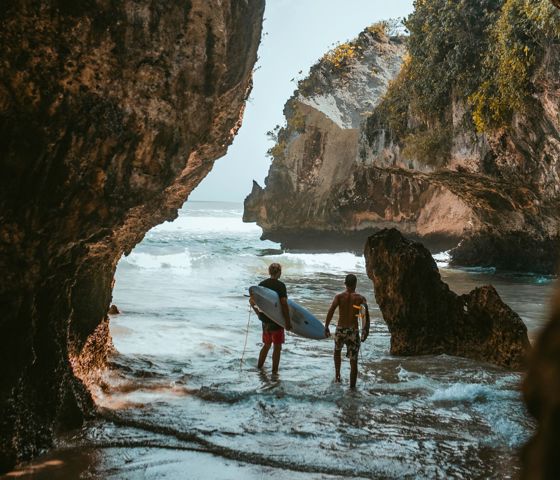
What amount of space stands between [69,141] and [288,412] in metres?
3.96

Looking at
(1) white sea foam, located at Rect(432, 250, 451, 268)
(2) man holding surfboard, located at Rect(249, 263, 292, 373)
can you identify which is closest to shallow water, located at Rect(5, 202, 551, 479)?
(2) man holding surfboard, located at Rect(249, 263, 292, 373)

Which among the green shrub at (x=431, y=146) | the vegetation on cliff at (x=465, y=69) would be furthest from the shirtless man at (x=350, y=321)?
the green shrub at (x=431, y=146)

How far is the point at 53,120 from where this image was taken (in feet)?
16.3

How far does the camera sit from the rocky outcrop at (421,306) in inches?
381

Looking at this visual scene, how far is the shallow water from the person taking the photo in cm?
536

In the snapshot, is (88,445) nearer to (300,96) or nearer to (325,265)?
(325,265)

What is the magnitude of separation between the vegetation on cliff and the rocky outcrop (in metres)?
6.30

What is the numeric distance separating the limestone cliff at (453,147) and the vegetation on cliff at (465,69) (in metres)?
0.04

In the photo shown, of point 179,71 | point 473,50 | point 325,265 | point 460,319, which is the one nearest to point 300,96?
point 325,265

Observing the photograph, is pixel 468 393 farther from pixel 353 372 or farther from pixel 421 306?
pixel 421 306

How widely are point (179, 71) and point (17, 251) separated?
2.32m

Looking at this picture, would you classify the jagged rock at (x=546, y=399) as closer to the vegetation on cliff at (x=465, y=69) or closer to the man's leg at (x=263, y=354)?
the man's leg at (x=263, y=354)

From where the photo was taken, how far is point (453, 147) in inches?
768

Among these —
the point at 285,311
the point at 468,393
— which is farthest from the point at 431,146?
the point at 468,393
